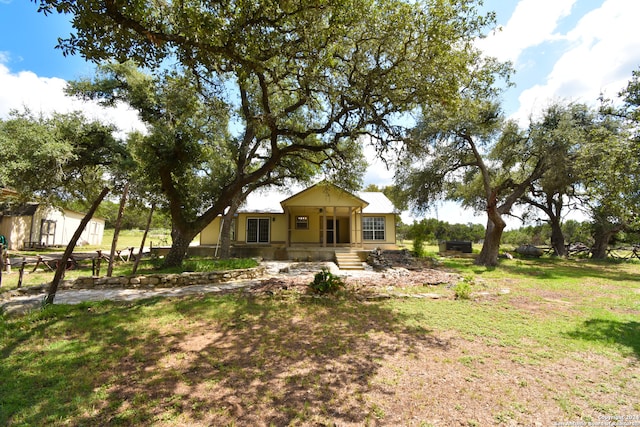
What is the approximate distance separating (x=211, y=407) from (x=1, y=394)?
2.43 metres

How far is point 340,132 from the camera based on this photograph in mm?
10055

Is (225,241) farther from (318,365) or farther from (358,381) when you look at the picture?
(358,381)

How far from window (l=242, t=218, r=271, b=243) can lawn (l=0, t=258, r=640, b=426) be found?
43.3 ft

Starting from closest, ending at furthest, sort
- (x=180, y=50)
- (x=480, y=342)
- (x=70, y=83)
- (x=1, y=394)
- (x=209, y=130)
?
(x=1, y=394)
(x=480, y=342)
(x=180, y=50)
(x=209, y=130)
(x=70, y=83)

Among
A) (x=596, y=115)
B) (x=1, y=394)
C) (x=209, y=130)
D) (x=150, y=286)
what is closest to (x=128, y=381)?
(x=1, y=394)

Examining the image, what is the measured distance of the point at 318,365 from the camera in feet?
13.2

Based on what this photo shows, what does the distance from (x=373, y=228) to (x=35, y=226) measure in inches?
1031

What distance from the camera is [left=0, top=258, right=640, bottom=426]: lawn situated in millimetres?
2951

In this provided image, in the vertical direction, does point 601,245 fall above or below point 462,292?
above

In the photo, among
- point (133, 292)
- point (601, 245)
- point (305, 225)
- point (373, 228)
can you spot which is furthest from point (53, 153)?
point (601, 245)

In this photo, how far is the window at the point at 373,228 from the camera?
66.7 ft

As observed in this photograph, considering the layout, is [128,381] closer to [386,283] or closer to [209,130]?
[386,283]

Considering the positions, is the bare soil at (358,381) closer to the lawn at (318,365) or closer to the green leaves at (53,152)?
the lawn at (318,365)

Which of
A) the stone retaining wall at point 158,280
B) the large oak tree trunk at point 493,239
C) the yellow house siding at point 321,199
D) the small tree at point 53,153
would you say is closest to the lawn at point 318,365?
the stone retaining wall at point 158,280
